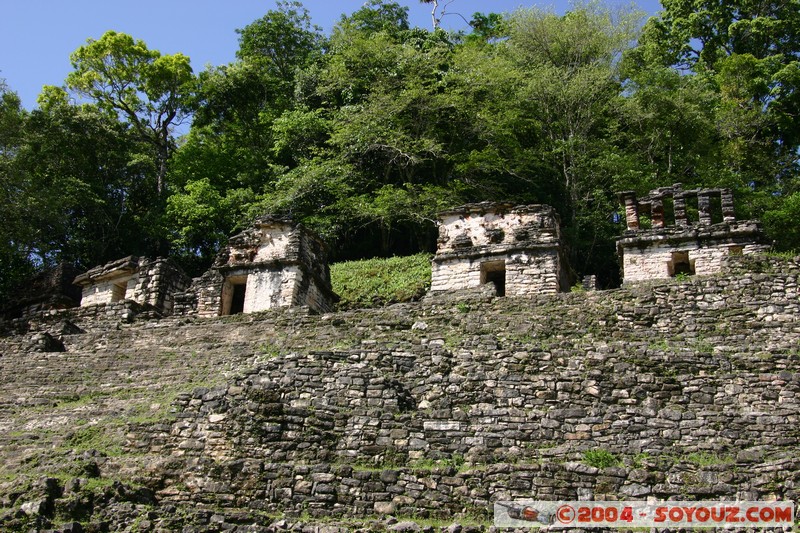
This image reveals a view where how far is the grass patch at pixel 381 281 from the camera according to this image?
1034 inches

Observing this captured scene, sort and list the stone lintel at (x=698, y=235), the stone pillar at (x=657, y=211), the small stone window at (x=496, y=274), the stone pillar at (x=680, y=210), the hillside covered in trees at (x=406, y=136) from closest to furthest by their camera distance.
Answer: the stone lintel at (x=698, y=235) < the small stone window at (x=496, y=274) < the stone pillar at (x=680, y=210) < the stone pillar at (x=657, y=211) < the hillside covered in trees at (x=406, y=136)

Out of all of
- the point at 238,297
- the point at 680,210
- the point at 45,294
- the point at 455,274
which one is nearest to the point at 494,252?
the point at 455,274

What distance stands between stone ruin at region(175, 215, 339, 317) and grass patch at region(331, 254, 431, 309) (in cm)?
160

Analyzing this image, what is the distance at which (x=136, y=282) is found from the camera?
26547 mm

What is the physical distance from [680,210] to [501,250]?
15.8 ft

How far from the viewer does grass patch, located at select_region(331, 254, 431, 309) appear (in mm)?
26266

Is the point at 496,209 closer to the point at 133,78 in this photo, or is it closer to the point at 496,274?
the point at 496,274

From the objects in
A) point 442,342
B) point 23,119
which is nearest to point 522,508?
point 442,342

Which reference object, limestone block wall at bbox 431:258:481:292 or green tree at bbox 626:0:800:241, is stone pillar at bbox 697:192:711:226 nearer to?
green tree at bbox 626:0:800:241

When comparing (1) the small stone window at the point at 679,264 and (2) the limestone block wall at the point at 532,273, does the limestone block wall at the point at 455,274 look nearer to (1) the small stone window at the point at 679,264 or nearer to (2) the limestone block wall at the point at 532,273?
(2) the limestone block wall at the point at 532,273

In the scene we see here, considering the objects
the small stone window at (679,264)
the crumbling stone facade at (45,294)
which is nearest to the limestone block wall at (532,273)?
the small stone window at (679,264)

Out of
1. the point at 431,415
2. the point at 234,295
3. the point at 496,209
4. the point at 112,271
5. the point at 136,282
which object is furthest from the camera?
the point at 112,271

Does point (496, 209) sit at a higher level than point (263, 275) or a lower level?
higher

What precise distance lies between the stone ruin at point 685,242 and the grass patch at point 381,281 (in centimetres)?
591
